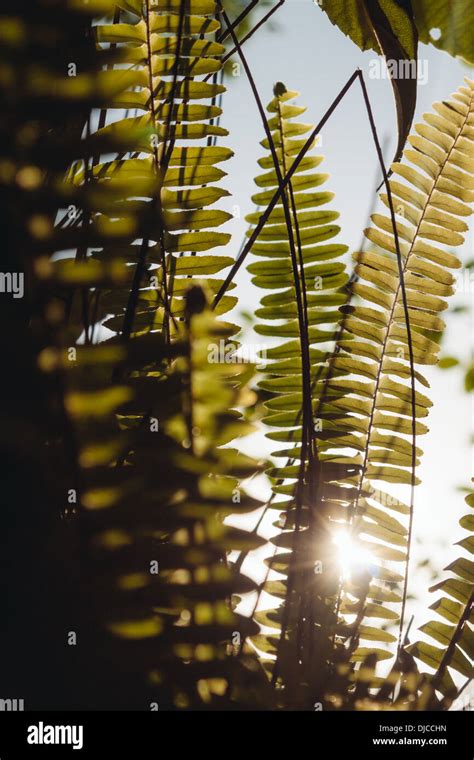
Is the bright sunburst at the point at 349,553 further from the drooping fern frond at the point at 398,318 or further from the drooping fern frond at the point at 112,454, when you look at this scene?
the drooping fern frond at the point at 112,454

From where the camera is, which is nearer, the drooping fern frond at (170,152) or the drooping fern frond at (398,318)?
the drooping fern frond at (170,152)

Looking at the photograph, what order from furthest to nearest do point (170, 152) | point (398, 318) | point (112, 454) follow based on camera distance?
point (398, 318) → point (170, 152) → point (112, 454)

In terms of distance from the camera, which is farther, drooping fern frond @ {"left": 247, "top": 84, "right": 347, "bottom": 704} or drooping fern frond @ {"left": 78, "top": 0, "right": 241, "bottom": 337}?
drooping fern frond @ {"left": 247, "top": 84, "right": 347, "bottom": 704}

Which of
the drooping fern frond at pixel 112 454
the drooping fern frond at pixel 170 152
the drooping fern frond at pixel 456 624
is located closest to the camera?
the drooping fern frond at pixel 112 454

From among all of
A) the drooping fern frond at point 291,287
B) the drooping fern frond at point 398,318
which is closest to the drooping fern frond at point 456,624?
the drooping fern frond at point 398,318

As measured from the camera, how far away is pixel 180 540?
36 centimetres

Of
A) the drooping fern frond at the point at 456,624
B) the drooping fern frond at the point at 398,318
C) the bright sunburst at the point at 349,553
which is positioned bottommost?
the drooping fern frond at the point at 456,624

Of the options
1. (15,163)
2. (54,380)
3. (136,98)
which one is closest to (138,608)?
(54,380)

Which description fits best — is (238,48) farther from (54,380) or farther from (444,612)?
(444,612)

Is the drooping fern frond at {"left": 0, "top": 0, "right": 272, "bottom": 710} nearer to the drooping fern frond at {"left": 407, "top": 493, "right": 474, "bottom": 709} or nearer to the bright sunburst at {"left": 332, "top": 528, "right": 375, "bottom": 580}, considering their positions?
the bright sunburst at {"left": 332, "top": 528, "right": 375, "bottom": 580}

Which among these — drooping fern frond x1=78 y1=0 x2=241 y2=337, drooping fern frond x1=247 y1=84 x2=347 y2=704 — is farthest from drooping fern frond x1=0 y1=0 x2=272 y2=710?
drooping fern frond x1=247 y1=84 x2=347 y2=704

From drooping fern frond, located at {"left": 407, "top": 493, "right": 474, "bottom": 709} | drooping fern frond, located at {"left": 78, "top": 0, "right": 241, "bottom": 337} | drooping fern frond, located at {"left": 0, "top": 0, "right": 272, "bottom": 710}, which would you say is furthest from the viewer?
drooping fern frond, located at {"left": 407, "top": 493, "right": 474, "bottom": 709}

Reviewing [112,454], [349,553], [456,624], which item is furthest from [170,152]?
[456,624]

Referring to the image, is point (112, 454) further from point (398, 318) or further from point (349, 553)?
point (398, 318)
